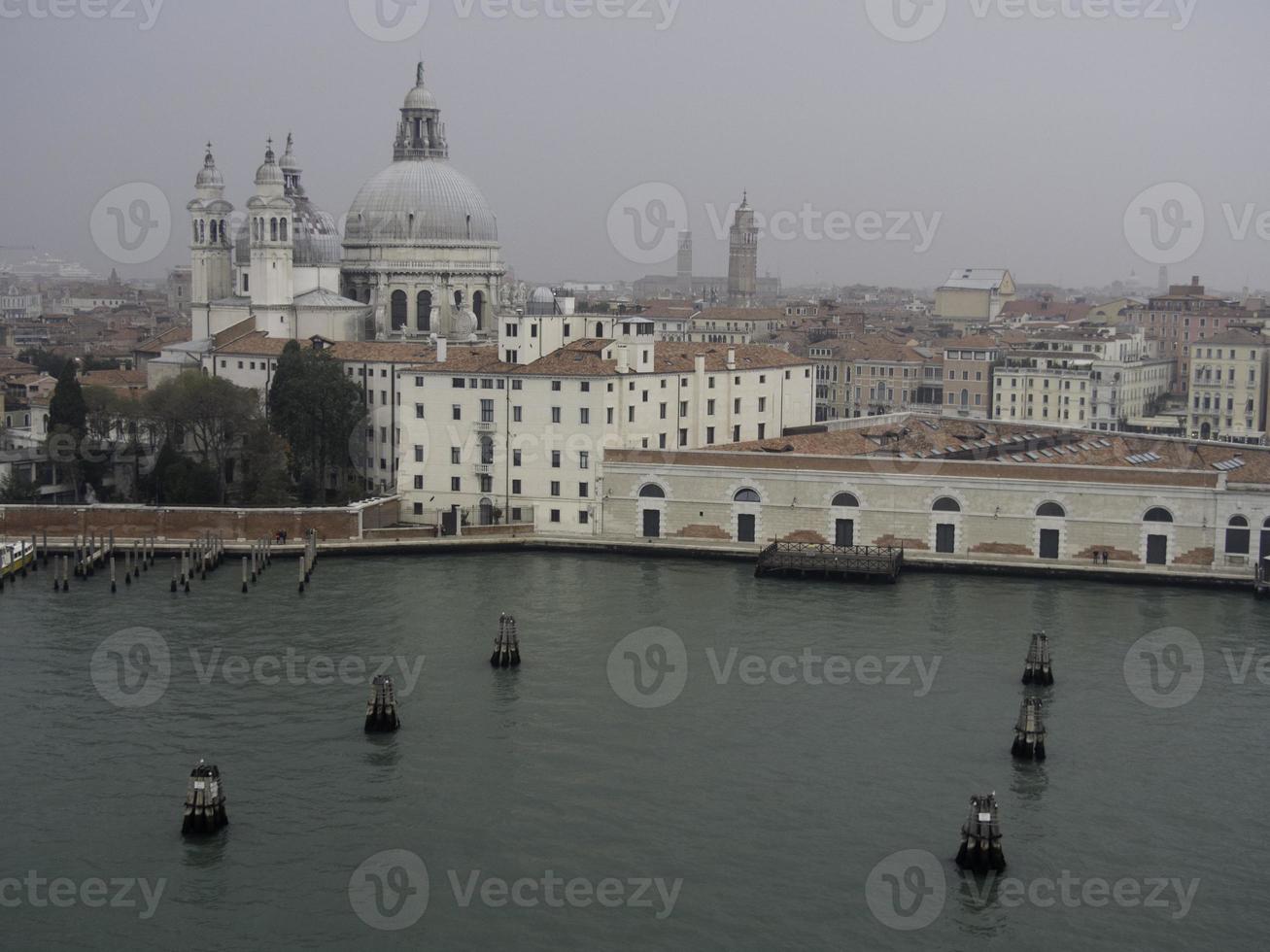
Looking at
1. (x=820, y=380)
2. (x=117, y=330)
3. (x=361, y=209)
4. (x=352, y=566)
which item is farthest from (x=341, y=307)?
(x=117, y=330)

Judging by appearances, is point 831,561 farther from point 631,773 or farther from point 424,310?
point 424,310

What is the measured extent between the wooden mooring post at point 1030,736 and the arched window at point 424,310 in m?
15.6

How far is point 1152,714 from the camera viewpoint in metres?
11.8

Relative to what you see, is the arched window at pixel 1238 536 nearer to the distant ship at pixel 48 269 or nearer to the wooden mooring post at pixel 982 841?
the wooden mooring post at pixel 982 841

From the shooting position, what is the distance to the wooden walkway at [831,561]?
16844 millimetres

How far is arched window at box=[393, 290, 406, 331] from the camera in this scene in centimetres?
2514

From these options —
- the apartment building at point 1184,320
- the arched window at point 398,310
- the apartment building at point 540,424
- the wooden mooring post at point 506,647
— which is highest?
the apartment building at point 1184,320

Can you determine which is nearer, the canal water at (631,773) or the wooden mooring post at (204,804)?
the canal water at (631,773)

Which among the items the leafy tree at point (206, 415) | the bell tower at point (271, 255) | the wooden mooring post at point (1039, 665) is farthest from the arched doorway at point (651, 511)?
the bell tower at point (271, 255)

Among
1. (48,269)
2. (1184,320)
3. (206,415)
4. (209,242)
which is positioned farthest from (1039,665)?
(48,269)

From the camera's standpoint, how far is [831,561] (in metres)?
17.0

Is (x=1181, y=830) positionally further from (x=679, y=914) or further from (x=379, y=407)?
(x=379, y=407)

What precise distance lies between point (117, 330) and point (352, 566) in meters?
36.8

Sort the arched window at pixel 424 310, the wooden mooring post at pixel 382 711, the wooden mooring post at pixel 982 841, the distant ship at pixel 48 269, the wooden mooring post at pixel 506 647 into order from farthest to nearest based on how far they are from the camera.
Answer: the distant ship at pixel 48 269
the arched window at pixel 424 310
the wooden mooring post at pixel 506 647
the wooden mooring post at pixel 382 711
the wooden mooring post at pixel 982 841
